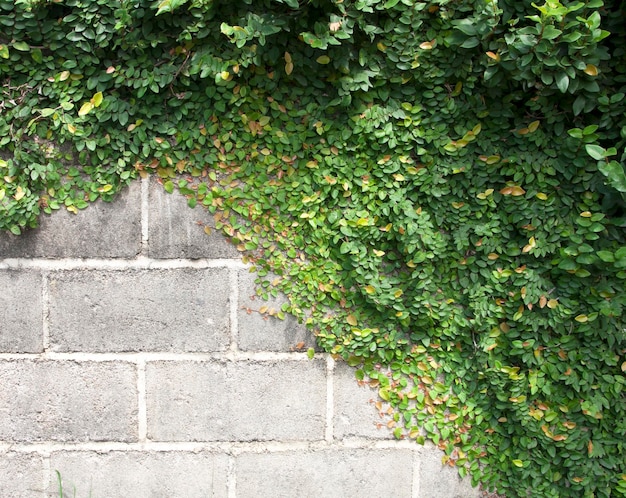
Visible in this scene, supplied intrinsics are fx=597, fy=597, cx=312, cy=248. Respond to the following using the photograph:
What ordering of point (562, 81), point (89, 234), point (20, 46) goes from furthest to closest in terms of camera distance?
1. point (89, 234)
2. point (20, 46)
3. point (562, 81)

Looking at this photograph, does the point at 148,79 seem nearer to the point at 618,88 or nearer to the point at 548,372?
the point at 618,88

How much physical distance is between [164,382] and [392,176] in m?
1.15

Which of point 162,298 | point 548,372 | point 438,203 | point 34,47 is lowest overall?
point 548,372

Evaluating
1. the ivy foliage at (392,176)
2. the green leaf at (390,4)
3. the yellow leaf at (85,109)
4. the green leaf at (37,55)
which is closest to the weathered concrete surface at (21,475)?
the ivy foliage at (392,176)

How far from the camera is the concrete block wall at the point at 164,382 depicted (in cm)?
221

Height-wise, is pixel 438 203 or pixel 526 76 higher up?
pixel 526 76

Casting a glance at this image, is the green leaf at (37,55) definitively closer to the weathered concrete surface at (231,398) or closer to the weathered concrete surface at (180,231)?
the weathered concrete surface at (180,231)

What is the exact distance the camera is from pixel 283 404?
227 cm

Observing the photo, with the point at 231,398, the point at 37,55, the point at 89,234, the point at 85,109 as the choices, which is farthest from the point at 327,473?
the point at 37,55

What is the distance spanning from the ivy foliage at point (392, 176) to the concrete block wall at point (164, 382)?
0.35ft

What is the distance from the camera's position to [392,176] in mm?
2158

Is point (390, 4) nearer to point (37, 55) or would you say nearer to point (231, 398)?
point (37, 55)

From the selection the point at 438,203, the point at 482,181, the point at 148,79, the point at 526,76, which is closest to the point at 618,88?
the point at 526,76

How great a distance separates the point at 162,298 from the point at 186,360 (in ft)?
0.82
